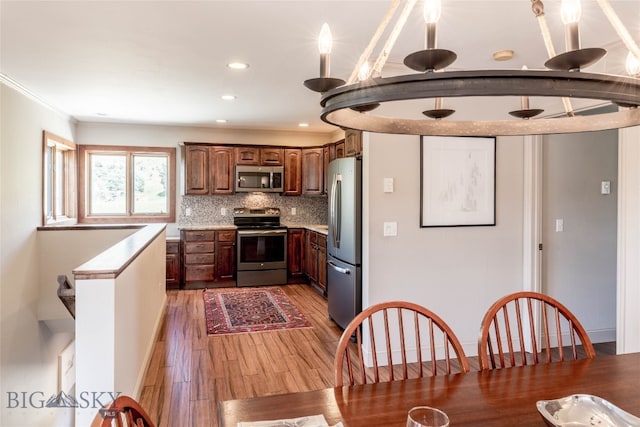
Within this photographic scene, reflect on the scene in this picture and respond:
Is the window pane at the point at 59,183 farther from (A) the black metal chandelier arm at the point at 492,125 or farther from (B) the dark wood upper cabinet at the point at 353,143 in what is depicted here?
(A) the black metal chandelier arm at the point at 492,125

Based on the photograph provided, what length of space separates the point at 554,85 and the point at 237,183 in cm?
586

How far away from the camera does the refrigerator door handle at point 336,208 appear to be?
160 inches

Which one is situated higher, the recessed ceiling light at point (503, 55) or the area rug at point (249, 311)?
the recessed ceiling light at point (503, 55)

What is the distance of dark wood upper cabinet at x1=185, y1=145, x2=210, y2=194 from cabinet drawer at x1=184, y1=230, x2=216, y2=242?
630 millimetres

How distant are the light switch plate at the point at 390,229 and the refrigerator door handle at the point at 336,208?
84 cm

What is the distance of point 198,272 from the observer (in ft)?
20.0

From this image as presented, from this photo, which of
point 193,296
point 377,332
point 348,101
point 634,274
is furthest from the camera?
point 193,296

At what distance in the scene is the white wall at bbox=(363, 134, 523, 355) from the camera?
10.7 ft

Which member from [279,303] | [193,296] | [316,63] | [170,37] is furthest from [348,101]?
[193,296]

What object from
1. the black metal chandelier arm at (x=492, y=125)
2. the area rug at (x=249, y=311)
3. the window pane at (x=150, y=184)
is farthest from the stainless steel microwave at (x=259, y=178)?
the black metal chandelier arm at (x=492, y=125)

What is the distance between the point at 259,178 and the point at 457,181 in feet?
12.2

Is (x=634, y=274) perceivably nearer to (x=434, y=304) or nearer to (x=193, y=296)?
(x=434, y=304)

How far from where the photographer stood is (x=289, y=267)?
6.45 m

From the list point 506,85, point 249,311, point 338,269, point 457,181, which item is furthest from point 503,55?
point 249,311
